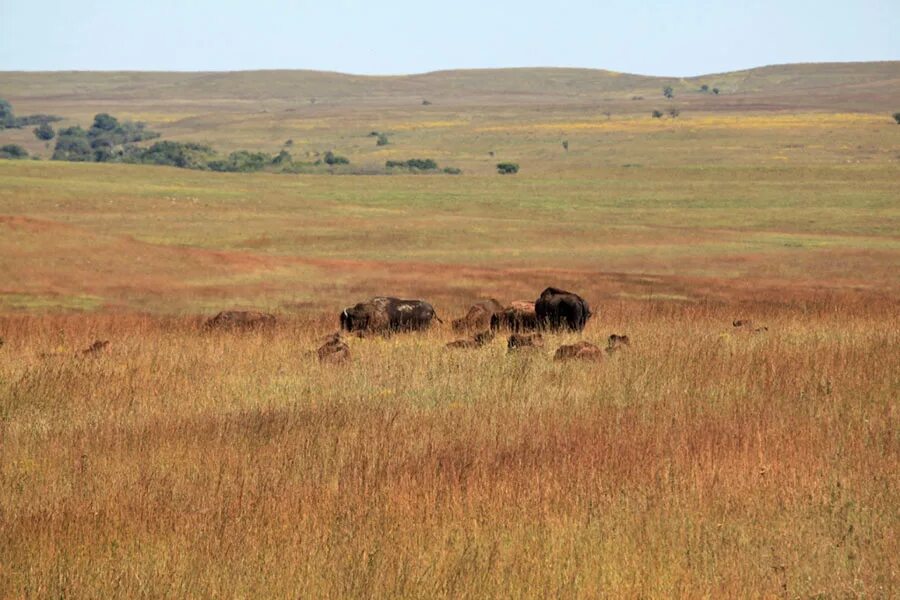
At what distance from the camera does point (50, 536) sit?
7871mm

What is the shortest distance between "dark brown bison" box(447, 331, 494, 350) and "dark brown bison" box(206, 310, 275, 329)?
358cm

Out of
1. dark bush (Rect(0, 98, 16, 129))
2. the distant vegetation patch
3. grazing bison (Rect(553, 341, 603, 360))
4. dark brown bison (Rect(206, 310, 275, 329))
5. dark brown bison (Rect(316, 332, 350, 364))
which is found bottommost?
dark bush (Rect(0, 98, 16, 129))

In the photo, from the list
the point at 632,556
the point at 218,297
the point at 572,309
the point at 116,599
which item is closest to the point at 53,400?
the point at 116,599

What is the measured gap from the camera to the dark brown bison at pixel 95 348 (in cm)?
1609

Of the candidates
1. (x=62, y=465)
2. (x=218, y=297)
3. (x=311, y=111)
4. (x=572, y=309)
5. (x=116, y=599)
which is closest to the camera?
(x=116, y=599)

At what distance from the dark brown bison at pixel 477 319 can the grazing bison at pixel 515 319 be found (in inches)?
9.7

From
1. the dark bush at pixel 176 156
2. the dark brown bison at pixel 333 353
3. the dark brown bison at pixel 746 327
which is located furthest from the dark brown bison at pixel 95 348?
the dark bush at pixel 176 156

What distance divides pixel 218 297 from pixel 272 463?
1793cm

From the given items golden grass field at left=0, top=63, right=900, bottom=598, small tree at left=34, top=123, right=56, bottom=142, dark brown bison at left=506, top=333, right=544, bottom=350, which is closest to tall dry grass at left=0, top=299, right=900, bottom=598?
golden grass field at left=0, top=63, right=900, bottom=598

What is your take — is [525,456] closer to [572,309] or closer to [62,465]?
[62,465]

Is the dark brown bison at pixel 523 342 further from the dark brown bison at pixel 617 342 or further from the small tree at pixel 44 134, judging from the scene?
the small tree at pixel 44 134

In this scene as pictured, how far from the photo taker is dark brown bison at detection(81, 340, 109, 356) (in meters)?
16.1

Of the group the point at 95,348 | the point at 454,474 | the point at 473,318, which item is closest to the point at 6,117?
the point at 473,318

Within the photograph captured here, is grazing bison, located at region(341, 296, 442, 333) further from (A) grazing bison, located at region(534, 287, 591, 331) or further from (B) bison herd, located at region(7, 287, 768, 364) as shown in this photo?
(A) grazing bison, located at region(534, 287, 591, 331)
